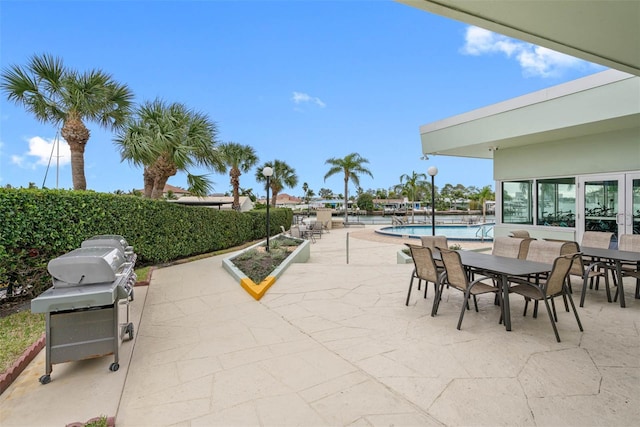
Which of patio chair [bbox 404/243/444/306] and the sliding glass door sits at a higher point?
the sliding glass door

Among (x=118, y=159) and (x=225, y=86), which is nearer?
(x=118, y=159)

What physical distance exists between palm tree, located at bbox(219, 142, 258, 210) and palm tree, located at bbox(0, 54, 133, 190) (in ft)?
36.5

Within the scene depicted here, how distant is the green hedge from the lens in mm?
4672

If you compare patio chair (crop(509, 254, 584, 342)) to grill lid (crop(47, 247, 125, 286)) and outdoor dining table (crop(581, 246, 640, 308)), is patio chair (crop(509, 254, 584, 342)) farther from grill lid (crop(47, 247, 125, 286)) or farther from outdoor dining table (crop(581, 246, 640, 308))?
grill lid (crop(47, 247, 125, 286))

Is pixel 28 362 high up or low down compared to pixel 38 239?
down

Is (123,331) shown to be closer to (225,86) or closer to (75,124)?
(75,124)

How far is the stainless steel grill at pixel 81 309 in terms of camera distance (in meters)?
2.63

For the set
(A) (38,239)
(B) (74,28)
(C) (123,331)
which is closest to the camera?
(C) (123,331)

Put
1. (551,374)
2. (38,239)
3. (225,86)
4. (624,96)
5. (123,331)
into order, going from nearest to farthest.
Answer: (551,374) → (123,331) → (38,239) → (624,96) → (225,86)

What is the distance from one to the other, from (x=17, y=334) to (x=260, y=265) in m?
4.25

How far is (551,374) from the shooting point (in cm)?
266

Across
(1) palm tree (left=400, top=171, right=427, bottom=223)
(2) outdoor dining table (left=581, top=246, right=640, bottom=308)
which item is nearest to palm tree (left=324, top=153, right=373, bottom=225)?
(1) palm tree (left=400, top=171, right=427, bottom=223)

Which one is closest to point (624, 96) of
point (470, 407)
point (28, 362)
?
point (470, 407)

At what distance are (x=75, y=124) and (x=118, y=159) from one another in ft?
5.76
